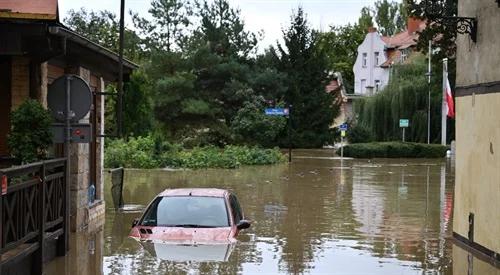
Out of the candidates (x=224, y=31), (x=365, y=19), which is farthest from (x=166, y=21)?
(x=365, y=19)

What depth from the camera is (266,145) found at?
57719mm

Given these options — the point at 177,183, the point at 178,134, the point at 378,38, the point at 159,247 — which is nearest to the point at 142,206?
the point at 177,183

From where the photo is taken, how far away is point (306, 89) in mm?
64750

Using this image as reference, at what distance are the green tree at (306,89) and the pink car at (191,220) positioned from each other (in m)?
50.9

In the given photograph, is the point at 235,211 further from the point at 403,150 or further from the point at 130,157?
the point at 403,150

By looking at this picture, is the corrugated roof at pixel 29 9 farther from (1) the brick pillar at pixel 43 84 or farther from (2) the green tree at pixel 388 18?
(2) the green tree at pixel 388 18

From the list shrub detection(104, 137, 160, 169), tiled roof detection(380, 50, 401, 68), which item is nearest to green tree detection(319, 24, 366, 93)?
tiled roof detection(380, 50, 401, 68)

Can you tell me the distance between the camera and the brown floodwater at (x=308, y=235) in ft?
38.2

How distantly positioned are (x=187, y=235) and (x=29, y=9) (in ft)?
13.7

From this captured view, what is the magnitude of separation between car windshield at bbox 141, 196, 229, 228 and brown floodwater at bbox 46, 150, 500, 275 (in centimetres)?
53

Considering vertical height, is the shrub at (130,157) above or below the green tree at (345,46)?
below

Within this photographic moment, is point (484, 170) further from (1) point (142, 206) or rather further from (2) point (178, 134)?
(2) point (178, 134)

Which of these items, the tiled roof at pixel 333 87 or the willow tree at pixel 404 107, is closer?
the willow tree at pixel 404 107

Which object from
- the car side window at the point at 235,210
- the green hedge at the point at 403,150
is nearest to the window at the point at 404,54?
the green hedge at the point at 403,150
